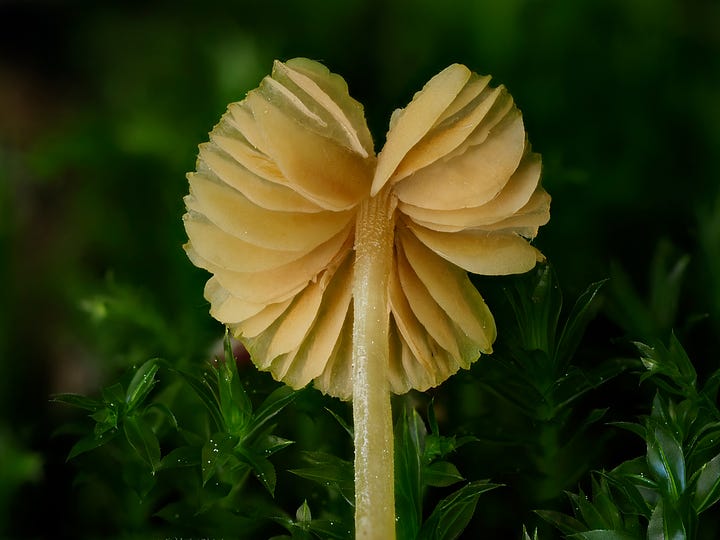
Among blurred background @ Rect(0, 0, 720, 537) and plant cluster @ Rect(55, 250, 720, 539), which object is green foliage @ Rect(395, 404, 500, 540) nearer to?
plant cluster @ Rect(55, 250, 720, 539)

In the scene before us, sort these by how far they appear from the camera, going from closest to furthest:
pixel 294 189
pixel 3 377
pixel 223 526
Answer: pixel 294 189
pixel 223 526
pixel 3 377

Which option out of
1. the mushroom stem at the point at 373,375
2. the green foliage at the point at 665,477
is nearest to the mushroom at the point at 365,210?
the mushroom stem at the point at 373,375

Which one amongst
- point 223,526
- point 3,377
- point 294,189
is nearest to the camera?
point 294,189

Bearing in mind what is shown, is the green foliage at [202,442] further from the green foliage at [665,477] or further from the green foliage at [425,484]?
the green foliage at [665,477]

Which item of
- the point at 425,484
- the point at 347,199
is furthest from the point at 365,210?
the point at 425,484

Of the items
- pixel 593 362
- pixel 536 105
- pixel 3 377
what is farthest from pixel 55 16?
pixel 593 362

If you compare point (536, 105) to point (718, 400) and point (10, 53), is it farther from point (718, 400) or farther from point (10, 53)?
point (10, 53)

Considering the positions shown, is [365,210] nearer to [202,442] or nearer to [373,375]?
[373,375]

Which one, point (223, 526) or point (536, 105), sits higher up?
point (536, 105)
